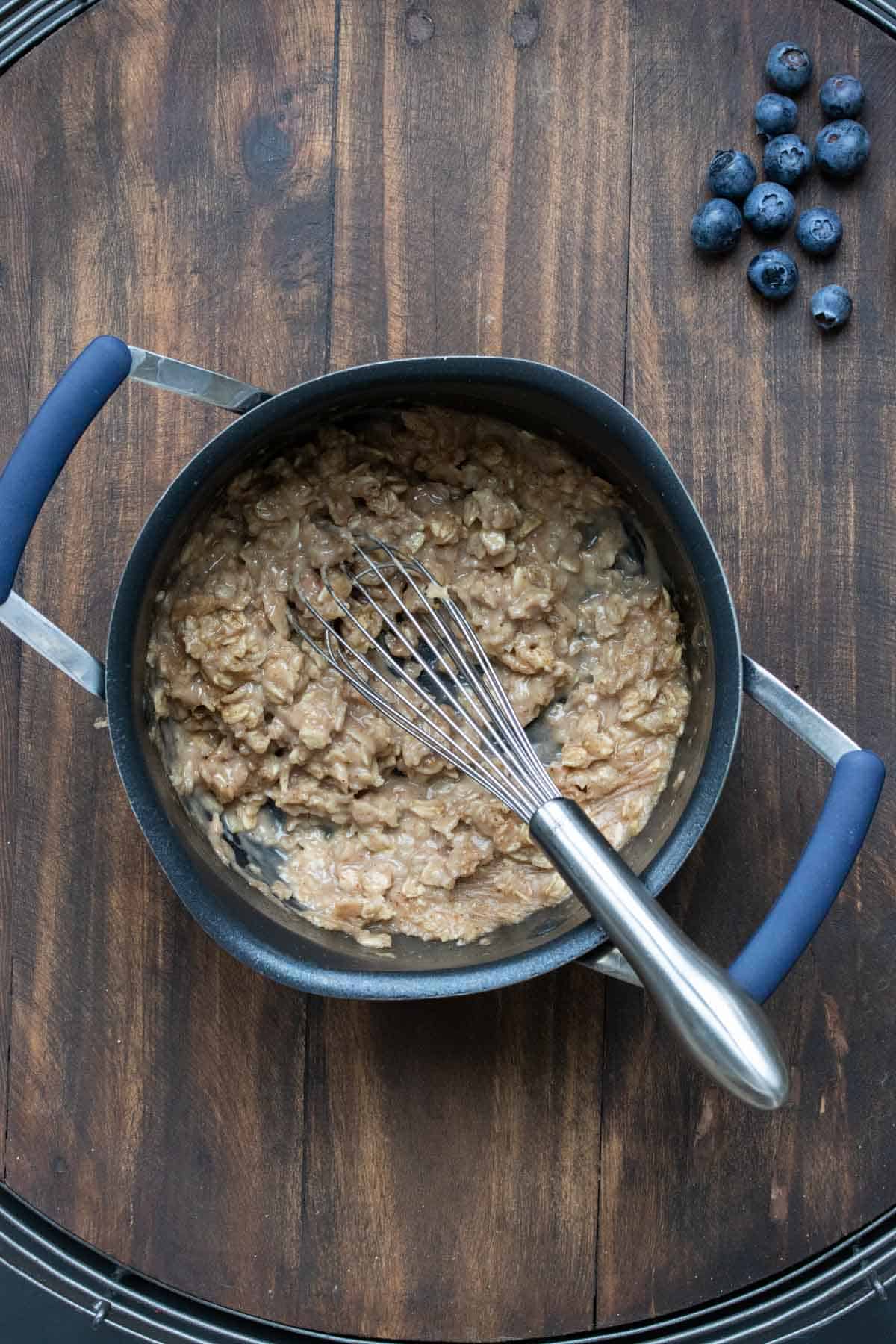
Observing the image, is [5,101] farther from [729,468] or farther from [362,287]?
[729,468]

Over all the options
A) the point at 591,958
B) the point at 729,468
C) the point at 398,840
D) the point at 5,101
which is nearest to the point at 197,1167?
the point at 398,840

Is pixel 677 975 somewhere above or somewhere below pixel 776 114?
below

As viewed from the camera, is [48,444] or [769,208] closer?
[48,444]

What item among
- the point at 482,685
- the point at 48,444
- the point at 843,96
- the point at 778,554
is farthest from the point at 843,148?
the point at 48,444

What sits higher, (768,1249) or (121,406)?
(121,406)

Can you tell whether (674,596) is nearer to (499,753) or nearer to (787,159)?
(499,753)

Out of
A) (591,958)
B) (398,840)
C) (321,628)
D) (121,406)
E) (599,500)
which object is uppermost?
(121,406)

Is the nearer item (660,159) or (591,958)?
(591,958)

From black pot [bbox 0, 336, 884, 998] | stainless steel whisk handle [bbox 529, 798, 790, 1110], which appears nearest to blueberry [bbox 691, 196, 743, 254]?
black pot [bbox 0, 336, 884, 998]
